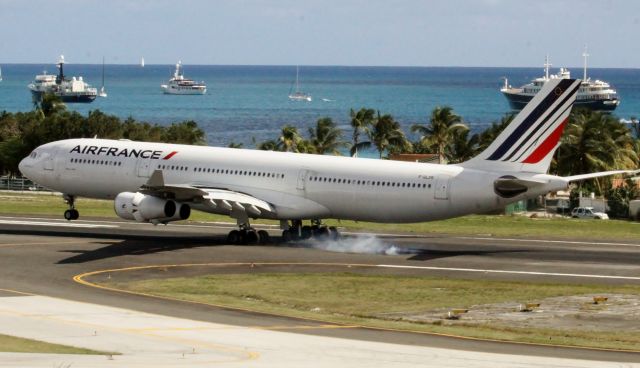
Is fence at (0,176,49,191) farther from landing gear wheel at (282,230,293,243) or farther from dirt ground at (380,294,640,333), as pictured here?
dirt ground at (380,294,640,333)

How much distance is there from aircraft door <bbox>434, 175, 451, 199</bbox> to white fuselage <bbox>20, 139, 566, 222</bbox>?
0.04 metres

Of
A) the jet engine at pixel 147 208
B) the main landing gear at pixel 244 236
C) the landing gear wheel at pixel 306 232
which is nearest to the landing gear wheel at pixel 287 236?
the landing gear wheel at pixel 306 232

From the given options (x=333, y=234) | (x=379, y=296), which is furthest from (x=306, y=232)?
(x=379, y=296)

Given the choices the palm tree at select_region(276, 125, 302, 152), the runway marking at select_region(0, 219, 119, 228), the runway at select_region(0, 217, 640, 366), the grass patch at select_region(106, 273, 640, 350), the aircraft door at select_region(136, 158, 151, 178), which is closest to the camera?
the grass patch at select_region(106, 273, 640, 350)

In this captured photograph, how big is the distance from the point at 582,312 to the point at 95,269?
19502 millimetres

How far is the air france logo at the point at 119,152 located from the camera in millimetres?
59125

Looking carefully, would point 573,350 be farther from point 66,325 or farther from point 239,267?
point 239,267

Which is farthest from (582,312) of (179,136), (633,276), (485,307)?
(179,136)

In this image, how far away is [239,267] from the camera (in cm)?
4844

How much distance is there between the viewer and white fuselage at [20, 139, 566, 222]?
5203 centimetres

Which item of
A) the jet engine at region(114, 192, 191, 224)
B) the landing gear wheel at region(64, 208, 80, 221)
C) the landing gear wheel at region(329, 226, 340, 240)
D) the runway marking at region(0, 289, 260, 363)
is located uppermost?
the jet engine at region(114, 192, 191, 224)

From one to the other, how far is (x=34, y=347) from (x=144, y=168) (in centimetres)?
2988

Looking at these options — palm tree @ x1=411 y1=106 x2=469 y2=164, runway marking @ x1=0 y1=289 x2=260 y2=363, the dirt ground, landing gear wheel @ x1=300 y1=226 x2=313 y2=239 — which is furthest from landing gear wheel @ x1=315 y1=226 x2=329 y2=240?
palm tree @ x1=411 y1=106 x2=469 y2=164

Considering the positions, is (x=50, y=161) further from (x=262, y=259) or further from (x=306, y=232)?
(x=262, y=259)
